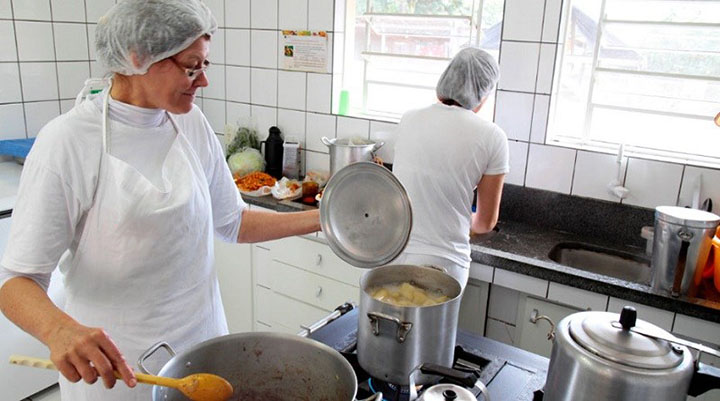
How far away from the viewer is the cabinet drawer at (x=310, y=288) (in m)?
2.28

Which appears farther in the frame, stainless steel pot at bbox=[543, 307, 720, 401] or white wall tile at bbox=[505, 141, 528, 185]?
white wall tile at bbox=[505, 141, 528, 185]

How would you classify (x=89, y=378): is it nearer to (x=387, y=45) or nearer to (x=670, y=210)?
(x=670, y=210)

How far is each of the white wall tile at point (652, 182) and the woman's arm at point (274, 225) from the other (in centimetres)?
130

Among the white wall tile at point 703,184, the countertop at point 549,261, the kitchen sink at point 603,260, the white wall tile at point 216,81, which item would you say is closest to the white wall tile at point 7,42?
the white wall tile at point 216,81

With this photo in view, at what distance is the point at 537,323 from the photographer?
1868mm

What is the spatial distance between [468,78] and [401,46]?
2.74 feet

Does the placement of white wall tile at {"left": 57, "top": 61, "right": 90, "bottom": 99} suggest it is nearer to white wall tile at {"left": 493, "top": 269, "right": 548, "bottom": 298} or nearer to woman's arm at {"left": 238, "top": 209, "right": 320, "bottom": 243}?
woman's arm at {"left": 238, "top": 209, "right": 320, "bottom": 243}

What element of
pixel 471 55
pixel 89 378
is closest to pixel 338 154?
pixel 471 55

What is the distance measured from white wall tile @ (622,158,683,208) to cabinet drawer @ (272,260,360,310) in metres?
1.09

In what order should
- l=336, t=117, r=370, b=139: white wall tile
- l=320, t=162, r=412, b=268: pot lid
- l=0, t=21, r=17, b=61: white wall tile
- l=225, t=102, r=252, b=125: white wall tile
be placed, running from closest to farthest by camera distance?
l=320, t=162, r=412, b=268: pot lid → l=0, t=21, r=17, b=61: white wall tile → l=336, t=117, r=370, b=139: white wall tile → l=225, t=102, r=252, b=125: white wall tile

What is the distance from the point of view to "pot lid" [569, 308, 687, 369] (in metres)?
0.79

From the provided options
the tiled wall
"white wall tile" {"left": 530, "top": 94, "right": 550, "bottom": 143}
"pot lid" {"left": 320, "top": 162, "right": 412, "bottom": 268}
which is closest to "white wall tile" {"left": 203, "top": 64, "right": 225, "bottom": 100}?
the tiled wall

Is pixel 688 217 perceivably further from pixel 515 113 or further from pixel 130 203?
pixel 130 203

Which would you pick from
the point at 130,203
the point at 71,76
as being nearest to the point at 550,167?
the point at 130,203
